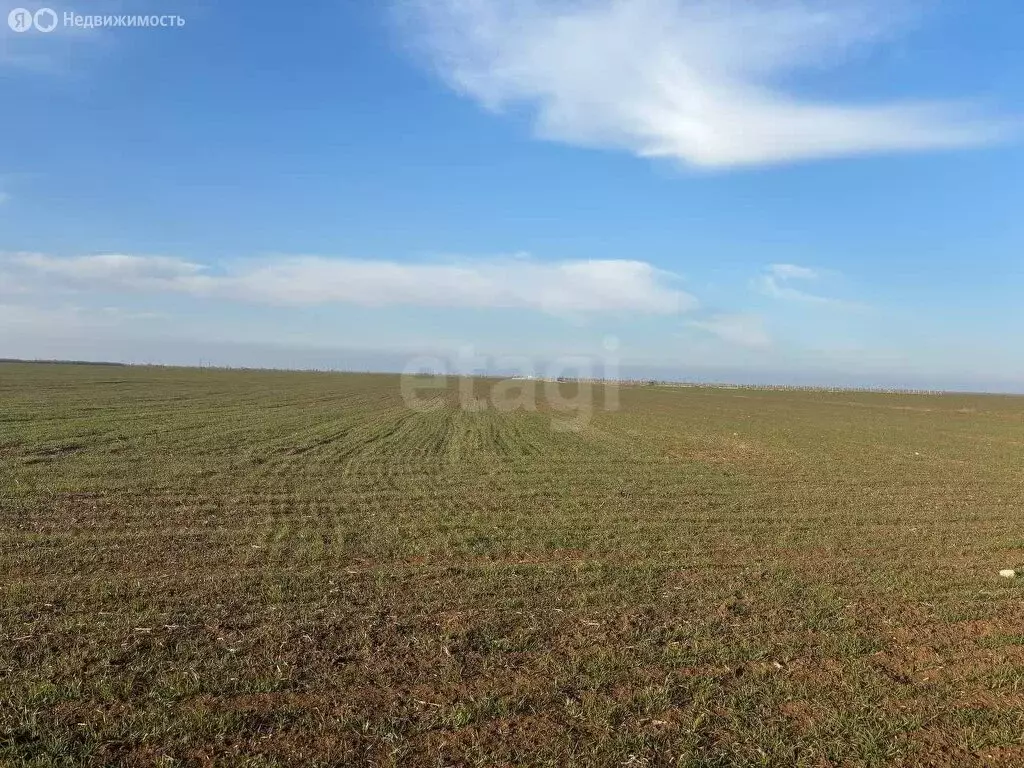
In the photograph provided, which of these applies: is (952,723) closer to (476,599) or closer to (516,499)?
(476,599)

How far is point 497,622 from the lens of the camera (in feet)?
22.5

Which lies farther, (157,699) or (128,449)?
(128,449)

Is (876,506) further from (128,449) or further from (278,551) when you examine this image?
(128,449)

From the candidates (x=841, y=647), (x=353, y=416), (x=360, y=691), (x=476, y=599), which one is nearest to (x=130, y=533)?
(x=476, y=599)

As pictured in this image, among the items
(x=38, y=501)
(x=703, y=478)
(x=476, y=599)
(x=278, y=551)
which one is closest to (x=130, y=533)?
(x=278, y=551)

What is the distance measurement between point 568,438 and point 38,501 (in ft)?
60.7

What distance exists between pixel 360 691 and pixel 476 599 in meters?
2.34

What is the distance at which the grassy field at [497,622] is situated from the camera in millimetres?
4758

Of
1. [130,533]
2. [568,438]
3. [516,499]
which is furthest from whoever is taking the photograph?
[568,438]

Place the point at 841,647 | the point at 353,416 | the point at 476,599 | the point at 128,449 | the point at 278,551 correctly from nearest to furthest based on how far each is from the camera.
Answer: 1. the point at 841,647
2. the point at 476,599
3. the point at 278,551
4. the point at 128,449
5. the point at 353,416

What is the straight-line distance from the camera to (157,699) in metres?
5.08

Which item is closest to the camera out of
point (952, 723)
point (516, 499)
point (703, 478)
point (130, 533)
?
point (952, 723)

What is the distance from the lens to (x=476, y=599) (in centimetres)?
754

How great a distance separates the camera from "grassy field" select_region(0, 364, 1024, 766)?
4758 mm
